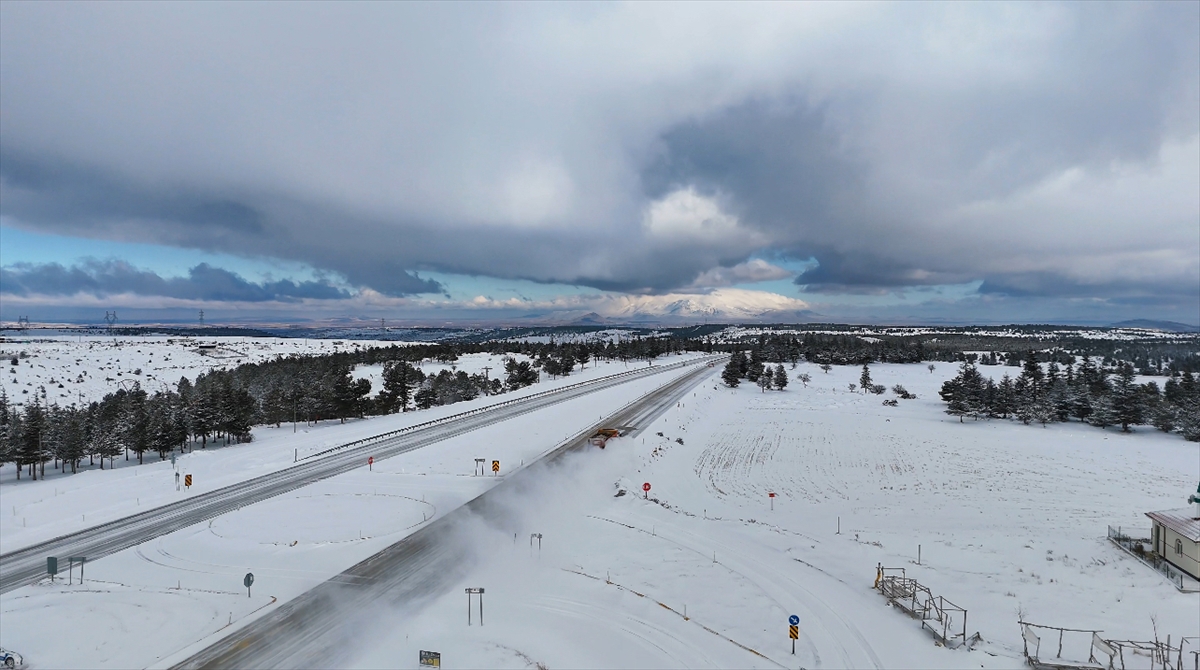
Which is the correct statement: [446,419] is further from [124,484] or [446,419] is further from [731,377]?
[731,377]

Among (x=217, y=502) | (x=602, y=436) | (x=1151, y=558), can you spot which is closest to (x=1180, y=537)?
(x=1151, y=558)

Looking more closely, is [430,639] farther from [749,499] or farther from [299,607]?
[749,499]

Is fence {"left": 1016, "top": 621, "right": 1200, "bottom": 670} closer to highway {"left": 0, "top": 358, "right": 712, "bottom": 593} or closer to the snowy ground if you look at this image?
highway {"left": 0, "top": 358, "right": 712, "bottom": 593}

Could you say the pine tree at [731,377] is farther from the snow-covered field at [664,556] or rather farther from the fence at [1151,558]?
the fence at [1151,558]

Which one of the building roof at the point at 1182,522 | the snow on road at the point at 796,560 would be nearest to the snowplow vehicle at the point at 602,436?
the snow on road at the point at 796,560

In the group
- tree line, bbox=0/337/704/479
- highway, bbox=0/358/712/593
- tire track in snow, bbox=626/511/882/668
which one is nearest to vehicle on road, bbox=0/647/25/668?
highway, bbox=0/358/712/593

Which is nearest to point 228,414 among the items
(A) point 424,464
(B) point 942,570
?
(A) point 424,464
